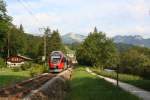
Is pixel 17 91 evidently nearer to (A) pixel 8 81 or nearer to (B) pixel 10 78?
(A) pixel 8 81

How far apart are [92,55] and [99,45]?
8243 millimetres

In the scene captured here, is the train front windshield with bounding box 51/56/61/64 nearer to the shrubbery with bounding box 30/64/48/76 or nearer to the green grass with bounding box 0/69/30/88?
the shrubbery with bounding box 30/64/48/76

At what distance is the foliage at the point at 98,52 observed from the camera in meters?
138

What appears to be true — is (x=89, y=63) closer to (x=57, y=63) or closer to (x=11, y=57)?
(x=11, y=57)

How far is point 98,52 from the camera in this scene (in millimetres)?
140250

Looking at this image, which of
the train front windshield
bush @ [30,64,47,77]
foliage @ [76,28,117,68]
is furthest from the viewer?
foliage @ [76,28,117,68]

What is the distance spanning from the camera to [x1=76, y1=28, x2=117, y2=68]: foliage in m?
138

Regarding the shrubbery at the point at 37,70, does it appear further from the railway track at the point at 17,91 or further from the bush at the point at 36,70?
the railway track at the point at 17,91

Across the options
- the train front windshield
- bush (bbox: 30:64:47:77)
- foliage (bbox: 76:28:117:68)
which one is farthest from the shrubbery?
foliage (bbox: 76:28:117:68)

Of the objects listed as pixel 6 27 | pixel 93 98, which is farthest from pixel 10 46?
pixel 93 98

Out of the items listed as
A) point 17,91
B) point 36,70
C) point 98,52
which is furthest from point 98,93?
point 98,52

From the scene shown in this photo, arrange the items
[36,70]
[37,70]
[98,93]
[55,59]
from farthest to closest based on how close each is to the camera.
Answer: [37,70], [36,70], [55,59], [98,93]

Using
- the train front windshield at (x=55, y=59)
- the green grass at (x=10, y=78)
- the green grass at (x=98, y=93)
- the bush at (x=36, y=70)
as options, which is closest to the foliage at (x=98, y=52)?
the bush at (x=36, y=70)

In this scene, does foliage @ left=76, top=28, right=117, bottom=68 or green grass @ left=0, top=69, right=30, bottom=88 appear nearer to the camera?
green grass @ left=0, top=69, right=30, bottom=88
